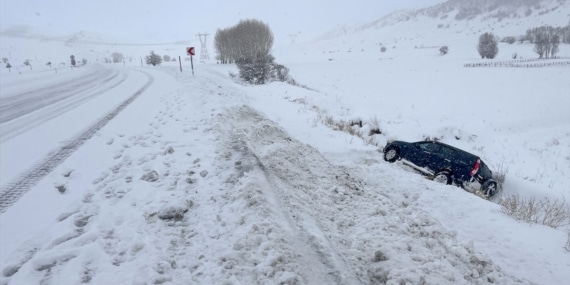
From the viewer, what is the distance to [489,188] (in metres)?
8.65

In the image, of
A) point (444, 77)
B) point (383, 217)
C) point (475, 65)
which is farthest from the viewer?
point (475, 65)

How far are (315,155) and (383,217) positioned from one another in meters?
2.66

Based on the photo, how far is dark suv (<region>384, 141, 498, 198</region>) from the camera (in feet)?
27.7

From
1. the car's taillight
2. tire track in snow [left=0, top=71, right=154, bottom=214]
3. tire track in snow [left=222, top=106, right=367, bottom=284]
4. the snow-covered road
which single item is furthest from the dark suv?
tire track in snow [left=0, top=71, right=154, bottom=214]

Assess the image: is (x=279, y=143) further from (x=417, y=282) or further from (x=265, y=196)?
(x=417, y=282)

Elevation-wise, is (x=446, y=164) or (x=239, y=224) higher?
(x=239, y=224)

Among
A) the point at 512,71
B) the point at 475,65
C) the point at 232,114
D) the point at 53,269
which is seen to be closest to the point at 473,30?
the point at 475,65

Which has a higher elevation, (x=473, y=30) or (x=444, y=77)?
(x=473, y=30)

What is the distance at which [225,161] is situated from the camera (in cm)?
618

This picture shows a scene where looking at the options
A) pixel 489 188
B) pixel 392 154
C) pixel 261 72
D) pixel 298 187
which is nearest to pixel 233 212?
pixel 298 187

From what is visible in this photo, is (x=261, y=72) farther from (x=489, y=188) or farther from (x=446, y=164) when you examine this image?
(x=489, y=188)

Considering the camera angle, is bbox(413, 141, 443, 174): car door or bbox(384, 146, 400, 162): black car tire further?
bbox(413, 141, 443, 174): car door

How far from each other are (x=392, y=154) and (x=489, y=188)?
8.90 feet

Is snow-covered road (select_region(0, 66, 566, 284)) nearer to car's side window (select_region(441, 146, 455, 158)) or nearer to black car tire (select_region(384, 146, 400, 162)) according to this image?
black car tire (select_region(384, 146, 400, 162))
